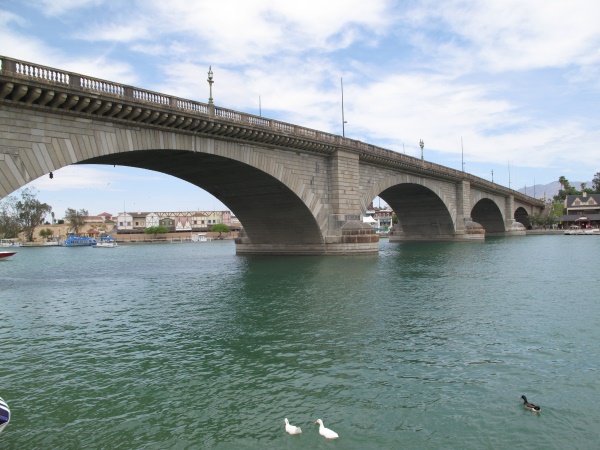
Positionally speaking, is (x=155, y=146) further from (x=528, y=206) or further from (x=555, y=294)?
(x=528, y=206)

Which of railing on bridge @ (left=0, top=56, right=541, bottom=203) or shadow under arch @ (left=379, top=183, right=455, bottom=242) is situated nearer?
railing on bridge @ (left=0, top=56, right=541, bottom=203)

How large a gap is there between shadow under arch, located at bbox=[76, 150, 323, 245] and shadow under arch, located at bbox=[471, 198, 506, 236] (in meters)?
57.5

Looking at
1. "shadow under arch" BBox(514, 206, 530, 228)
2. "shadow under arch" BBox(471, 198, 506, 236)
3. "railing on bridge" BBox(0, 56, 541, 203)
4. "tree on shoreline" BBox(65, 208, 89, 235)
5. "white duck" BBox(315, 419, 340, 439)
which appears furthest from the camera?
"tree on shoreline" BBox(65, 208, 89, 235)

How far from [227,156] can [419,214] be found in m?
48.5

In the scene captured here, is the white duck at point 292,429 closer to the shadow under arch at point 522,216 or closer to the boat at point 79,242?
the boat at point 79,242

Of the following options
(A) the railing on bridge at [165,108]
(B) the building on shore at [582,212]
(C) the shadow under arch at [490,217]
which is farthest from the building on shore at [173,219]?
(A) the railing on bridge at [165,108]

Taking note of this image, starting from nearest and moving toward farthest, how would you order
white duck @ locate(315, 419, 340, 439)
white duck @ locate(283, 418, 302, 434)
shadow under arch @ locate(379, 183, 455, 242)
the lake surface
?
white duck @ locate(315, 419, 340, 439) < white duck @ locate(283, 418, 302, 434) < the lake surface < shadow under arch @ locate(379, 183, 455, 242)

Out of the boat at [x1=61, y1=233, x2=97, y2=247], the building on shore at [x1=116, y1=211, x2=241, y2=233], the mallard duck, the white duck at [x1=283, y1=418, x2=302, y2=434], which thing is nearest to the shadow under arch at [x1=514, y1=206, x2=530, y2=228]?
the building on shore at [x1=116, y1=211, x2=241, y2=233]

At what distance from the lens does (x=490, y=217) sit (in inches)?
3799

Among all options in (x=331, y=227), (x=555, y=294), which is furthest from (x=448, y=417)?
(x=331, y=227)

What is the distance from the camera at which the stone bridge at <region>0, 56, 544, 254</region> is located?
20172mm

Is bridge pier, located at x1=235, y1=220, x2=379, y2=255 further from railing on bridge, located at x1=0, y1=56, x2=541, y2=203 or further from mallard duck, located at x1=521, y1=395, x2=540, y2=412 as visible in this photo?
mallard duck, located at x1=521, y1=395, x2=540, y2=412

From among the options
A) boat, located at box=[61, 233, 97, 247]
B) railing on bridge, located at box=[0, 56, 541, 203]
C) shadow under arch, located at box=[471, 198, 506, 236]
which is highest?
railing on bridge, located at box=[0, 56, 541, 203]

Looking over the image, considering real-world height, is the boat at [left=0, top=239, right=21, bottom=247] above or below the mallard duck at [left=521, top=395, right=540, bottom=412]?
above
